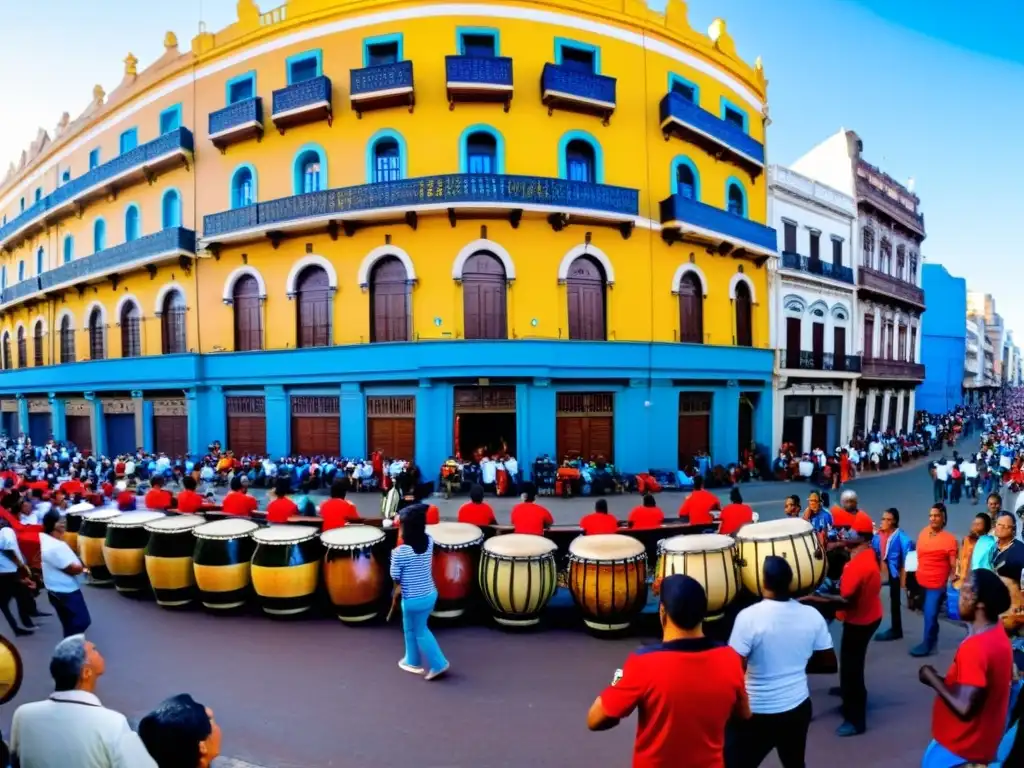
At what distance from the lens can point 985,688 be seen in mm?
2750

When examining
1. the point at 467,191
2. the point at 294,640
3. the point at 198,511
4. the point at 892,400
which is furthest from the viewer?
the point at 892,400

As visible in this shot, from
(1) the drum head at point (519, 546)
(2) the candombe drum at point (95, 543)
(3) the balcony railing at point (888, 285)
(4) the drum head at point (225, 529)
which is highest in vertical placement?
(3) the balcony railing at point (888, 285)

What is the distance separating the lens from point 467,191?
49.7ft

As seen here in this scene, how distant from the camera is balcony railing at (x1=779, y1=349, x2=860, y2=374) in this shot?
69.6 feet

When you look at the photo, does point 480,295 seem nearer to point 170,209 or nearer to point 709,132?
point 709,132

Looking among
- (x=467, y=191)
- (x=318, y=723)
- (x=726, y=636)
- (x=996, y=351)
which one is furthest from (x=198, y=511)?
(x=996, y=351)

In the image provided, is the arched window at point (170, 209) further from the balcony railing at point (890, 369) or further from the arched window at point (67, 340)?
the balcony railing at point (890, 369)

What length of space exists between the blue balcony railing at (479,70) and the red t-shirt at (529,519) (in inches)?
524

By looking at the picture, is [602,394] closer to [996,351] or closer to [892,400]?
[892,400]

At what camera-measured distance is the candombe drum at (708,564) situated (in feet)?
19.3

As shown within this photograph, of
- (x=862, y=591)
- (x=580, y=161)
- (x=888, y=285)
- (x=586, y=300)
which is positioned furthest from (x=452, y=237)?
(x=888, y=285)

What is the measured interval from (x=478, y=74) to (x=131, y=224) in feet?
52.7

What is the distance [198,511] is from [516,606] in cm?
564

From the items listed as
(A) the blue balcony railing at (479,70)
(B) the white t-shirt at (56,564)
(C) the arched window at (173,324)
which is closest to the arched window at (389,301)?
(A) the blue balcony railing at (479,70)
